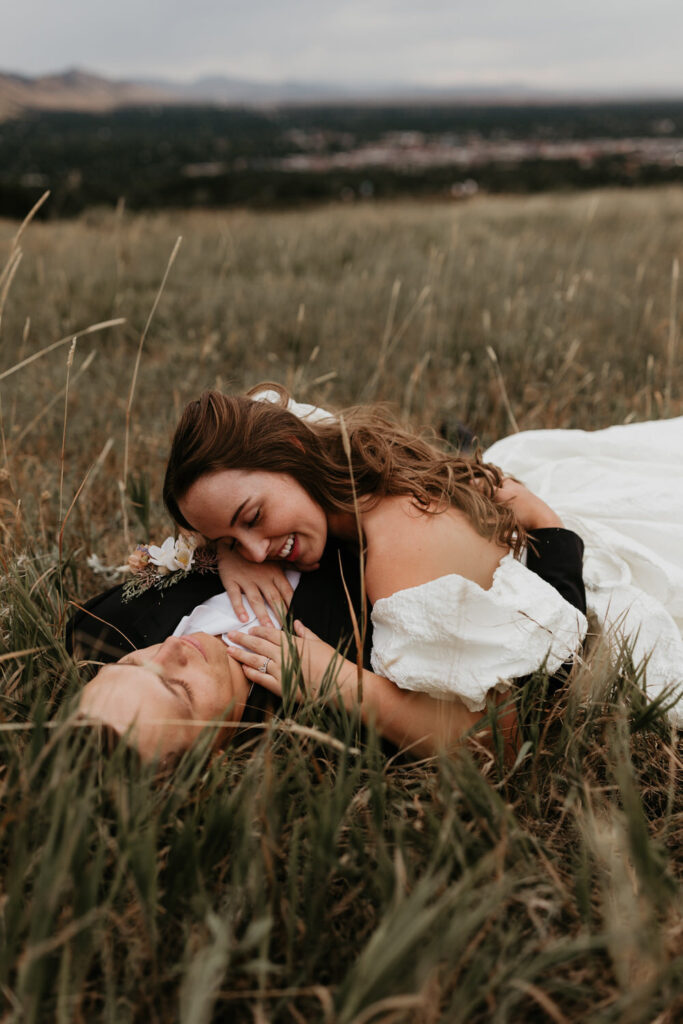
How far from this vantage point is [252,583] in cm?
200

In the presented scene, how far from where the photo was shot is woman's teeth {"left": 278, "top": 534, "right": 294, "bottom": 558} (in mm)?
1918

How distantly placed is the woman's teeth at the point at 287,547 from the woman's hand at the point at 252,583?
11 centimetres

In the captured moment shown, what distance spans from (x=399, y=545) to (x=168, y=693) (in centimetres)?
68

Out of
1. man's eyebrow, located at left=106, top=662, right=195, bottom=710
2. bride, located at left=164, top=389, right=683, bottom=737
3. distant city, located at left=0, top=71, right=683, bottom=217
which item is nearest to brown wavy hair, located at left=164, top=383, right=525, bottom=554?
bride, located at left=164, top=389, right=683, bottom=737

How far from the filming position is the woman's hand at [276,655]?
1629 mm

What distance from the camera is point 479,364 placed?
164 inches

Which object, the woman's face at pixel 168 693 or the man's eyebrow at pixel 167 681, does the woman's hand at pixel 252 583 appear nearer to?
the woman's face at pixel 168 693

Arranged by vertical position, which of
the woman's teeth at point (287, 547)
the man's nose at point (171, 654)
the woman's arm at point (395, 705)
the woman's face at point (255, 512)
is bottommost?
the woman's arm at point (395, 705)

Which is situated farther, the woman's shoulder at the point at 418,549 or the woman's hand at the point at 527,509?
the woman's hand at the point at 527,509

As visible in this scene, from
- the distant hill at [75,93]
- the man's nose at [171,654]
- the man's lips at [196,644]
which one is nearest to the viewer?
the man's nose at [171,654]

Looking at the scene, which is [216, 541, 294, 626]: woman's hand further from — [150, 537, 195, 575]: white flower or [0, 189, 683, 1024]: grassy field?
[0, 189, 683, 1024]: grassy field

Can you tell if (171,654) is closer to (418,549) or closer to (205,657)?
(205,657)

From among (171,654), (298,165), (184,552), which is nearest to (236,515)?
(184,552)

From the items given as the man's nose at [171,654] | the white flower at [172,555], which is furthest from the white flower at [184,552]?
the man's nose at [171,654]
